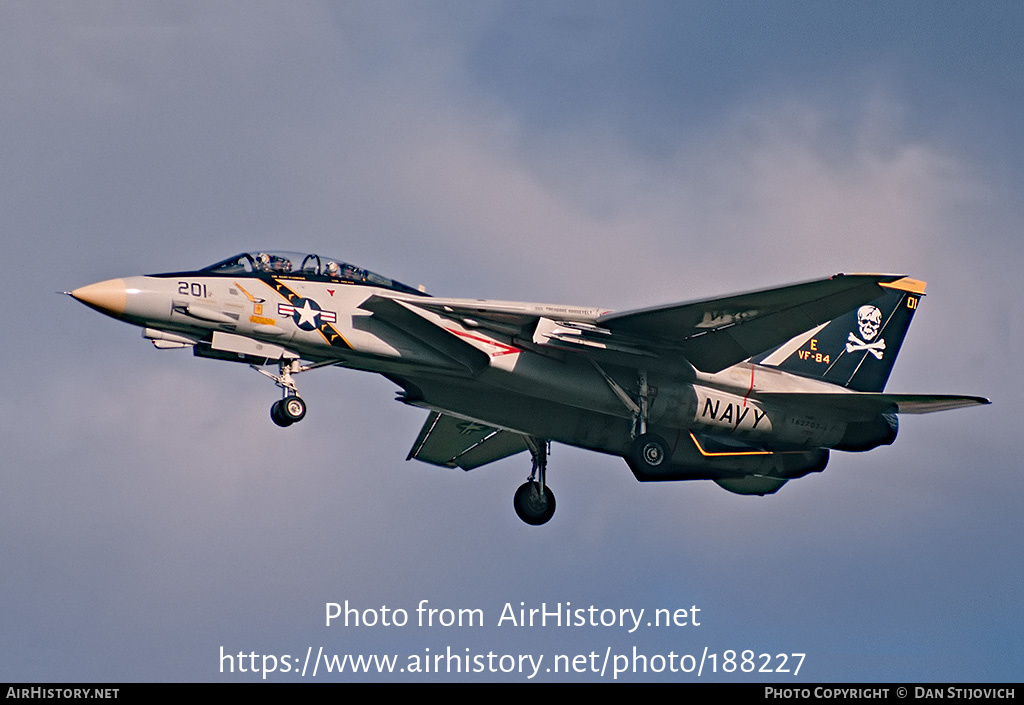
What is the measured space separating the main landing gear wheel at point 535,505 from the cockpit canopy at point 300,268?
5.74m

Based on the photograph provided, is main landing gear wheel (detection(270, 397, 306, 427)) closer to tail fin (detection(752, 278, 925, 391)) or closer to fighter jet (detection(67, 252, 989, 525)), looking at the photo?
fighter jet (detection(67, 252, 989, 525))

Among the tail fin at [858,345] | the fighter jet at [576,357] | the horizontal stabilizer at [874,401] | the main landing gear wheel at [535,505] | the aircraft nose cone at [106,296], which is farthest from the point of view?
the main landing gear wheel at [535,505]

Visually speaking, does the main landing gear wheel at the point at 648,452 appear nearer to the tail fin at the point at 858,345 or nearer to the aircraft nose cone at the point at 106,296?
the tail fin at the point at 858,345

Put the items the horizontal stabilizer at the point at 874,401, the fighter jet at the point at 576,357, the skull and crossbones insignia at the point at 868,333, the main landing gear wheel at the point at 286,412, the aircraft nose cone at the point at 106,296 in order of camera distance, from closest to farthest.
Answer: the aircraft nose cone at the point at 106,296 → the main landing gear wheel at the point at 286,412 → the fighter jet at the point at 576,357 → the horizontal stabilizer at the point at 874,401 → the skull and crossbones insignia at the point at 868,333

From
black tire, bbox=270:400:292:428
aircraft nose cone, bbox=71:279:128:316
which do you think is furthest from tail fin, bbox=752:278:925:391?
aircraft nose cone, bbox=71:279:128:316

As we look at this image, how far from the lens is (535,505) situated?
28.2 meters

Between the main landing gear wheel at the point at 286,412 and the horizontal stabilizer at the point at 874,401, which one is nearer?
→ the main landing gear wheel at the point at 286,412

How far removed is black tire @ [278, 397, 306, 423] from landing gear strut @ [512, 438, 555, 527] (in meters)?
6.55

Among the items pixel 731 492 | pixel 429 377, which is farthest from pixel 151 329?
pixel 731 492

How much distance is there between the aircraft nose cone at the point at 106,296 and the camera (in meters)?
22.1

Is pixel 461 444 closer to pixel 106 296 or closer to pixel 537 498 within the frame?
pixel 537 498

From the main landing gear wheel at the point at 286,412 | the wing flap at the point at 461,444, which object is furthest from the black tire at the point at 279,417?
the wing flap at the point at 461,444
